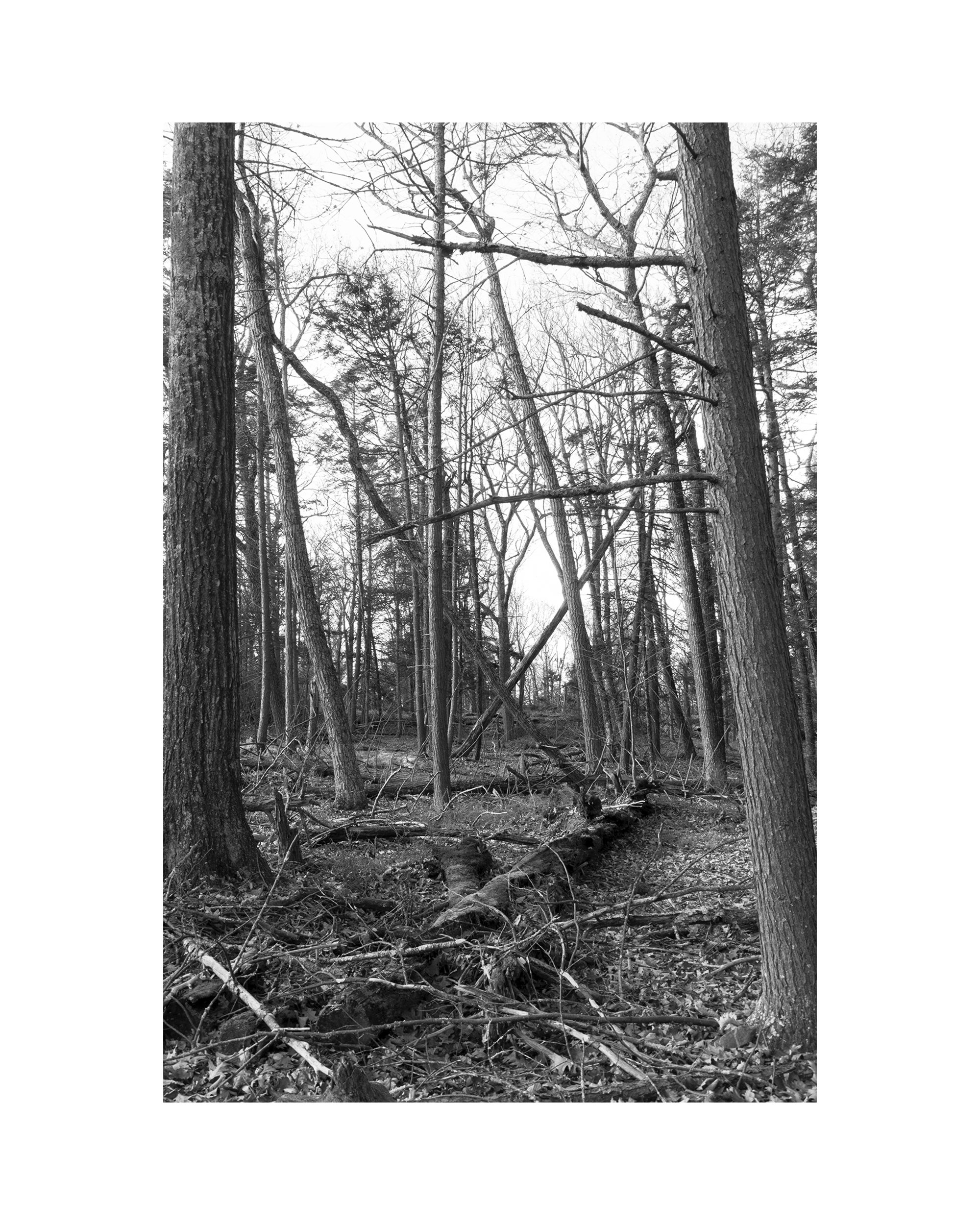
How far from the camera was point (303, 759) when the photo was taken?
637 cm

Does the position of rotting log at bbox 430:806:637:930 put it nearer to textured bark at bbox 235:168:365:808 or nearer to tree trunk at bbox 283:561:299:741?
textured bark at bbox 235:168:365:808

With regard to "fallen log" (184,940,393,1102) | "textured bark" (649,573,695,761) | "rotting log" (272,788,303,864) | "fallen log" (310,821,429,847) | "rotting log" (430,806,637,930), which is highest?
"textured bark" (649,573,695,761)

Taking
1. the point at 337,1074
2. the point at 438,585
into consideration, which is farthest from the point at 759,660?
the point at 438,585

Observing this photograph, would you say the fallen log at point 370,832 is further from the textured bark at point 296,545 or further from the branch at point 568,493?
the branch at point 568,493

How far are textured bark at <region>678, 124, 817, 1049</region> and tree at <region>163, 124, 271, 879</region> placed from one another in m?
2.04

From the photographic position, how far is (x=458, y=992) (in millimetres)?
2779

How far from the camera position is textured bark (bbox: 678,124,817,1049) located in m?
2.46

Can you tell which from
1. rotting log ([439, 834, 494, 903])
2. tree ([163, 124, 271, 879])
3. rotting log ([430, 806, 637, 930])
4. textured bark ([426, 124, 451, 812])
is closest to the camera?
tree ([163, 124, 271, 879])

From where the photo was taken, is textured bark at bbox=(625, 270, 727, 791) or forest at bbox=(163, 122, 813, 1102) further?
textured bark at bbox=(625, 270, 727, 791)

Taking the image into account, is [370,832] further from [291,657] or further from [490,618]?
[490,618]

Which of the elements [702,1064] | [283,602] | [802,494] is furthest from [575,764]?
[702,1064]

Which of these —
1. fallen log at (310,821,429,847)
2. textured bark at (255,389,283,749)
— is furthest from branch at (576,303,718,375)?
textured bark at (255,389,283,749)

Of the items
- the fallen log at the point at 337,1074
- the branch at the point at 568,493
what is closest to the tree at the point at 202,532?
the fallen log at the point at 337,1074
